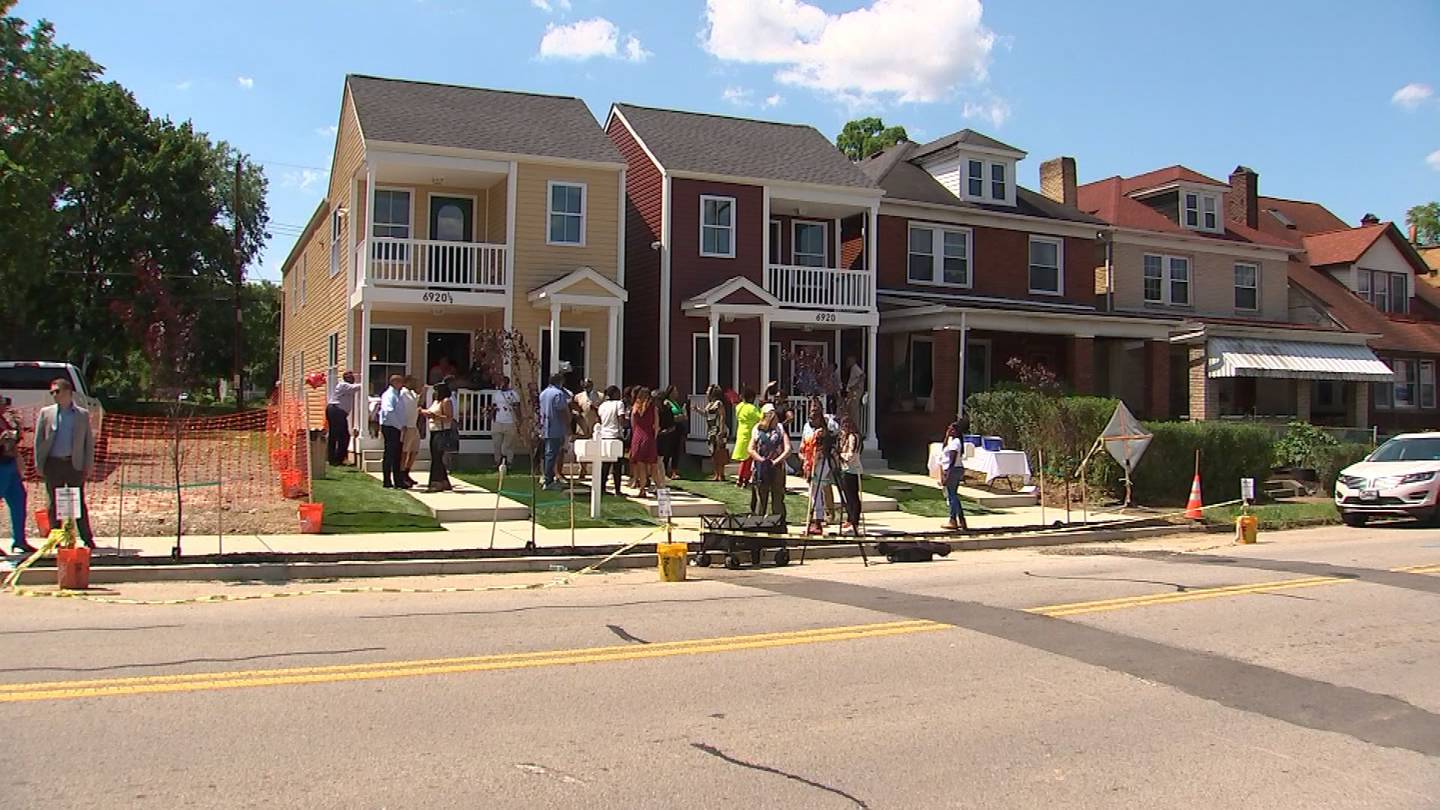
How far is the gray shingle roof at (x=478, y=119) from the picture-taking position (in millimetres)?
23078

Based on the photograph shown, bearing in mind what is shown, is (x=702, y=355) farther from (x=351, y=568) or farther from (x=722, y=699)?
(x=722, y=699)

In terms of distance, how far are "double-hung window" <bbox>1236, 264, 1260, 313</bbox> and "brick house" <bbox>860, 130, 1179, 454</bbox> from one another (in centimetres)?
403

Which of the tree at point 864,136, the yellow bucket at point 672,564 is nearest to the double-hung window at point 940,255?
the yellow bucket at point 672,564

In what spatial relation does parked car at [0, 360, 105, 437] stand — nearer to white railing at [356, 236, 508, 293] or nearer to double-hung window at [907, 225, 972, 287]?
white railing at [356, 236, 508, 293]

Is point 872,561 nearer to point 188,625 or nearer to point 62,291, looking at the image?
point 188,625

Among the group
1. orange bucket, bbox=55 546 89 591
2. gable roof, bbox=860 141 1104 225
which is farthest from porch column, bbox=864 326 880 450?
orange bucket, bbox=55 546 89 591

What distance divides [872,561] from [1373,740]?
27.0 ft

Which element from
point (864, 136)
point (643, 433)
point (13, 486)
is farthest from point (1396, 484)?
point (864, 136)

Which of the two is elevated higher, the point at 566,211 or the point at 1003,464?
the point at 566,211

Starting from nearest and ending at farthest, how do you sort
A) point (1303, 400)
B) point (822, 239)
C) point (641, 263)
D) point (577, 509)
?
1. point (577, 509)
2. point (641, 263)
3. point (822, 239)
4. point (1303, 400)

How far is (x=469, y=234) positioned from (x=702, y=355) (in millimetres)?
5738

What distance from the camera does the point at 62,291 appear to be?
4391 centimetres

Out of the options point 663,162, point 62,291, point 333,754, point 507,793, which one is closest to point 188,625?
point 333,754

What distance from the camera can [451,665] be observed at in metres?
7.62
